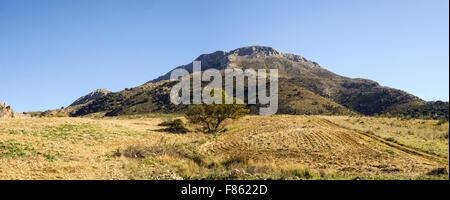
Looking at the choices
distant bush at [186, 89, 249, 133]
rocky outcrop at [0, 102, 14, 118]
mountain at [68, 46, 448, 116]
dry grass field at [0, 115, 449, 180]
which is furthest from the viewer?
mountain at [68, 46, 448, 116]

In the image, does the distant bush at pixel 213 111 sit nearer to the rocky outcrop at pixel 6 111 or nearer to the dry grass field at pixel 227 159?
the dry grass field at pixel 227 159

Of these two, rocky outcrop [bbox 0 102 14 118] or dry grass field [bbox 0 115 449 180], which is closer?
dry grass field [bbox 0 115 449 180]

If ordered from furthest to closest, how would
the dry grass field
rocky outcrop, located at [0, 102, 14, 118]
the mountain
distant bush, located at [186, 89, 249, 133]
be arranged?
the mountain, distant bush, located at [186, 89, 249, 133], rocky outcrop, located at [0, 102, 14, 118], the dry grass field

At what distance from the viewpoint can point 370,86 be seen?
11012 cm

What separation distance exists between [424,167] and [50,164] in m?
18.3

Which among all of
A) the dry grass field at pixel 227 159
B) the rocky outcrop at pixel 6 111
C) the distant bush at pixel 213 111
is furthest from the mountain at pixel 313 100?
the dry grass field at pixel 227 159

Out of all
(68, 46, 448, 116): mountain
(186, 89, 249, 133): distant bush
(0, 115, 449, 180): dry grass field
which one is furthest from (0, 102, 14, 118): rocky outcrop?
(68, 46, 448, 116): mountain

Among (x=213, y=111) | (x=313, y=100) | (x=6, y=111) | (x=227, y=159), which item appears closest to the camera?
(x=227, y=159)

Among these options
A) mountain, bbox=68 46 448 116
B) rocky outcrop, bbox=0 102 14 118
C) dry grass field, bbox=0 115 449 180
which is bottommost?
dry grass field, bbox=0 115 449 180

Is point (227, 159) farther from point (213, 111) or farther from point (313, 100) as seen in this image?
point (313, 100)

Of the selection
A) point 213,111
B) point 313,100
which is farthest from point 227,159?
point 313,100

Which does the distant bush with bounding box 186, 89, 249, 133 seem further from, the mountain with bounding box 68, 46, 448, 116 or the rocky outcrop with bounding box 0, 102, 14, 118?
the mountain with bounding box 68, 46, 448, 116
